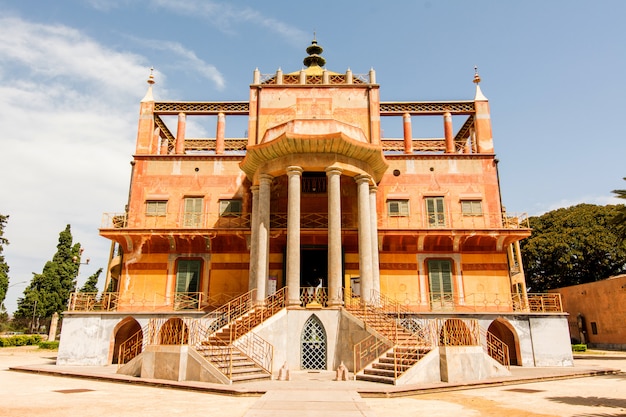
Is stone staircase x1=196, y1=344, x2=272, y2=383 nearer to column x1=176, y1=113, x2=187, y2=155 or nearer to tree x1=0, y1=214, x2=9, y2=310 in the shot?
column x1=176, y1=113, x2=187, y2=155

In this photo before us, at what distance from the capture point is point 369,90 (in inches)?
971

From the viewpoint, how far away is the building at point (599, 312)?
35.6 metres

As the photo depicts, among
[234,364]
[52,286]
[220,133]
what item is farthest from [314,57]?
[52,286]

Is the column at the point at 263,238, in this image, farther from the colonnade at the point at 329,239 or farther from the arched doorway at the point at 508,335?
the arched doorway at the point at 508,335

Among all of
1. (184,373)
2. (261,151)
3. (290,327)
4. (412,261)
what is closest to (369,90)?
(261,151)

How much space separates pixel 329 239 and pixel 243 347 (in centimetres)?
596

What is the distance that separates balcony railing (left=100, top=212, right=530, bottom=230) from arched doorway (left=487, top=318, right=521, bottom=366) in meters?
5.32

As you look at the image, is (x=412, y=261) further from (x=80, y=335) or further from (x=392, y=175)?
(x=80, y=335)

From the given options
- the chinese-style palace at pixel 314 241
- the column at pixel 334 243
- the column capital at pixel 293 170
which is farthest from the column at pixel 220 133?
the column at pixel 334 243

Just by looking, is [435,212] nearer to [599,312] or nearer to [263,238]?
[263,238]

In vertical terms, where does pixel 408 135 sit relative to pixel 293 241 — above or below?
above

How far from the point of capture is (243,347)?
53.5ft

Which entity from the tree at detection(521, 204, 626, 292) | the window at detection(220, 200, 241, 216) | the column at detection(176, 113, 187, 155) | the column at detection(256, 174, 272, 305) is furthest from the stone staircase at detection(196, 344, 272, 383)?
the tree at detection(521, 204, 626, 292)

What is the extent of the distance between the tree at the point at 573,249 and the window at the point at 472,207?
2469cm
